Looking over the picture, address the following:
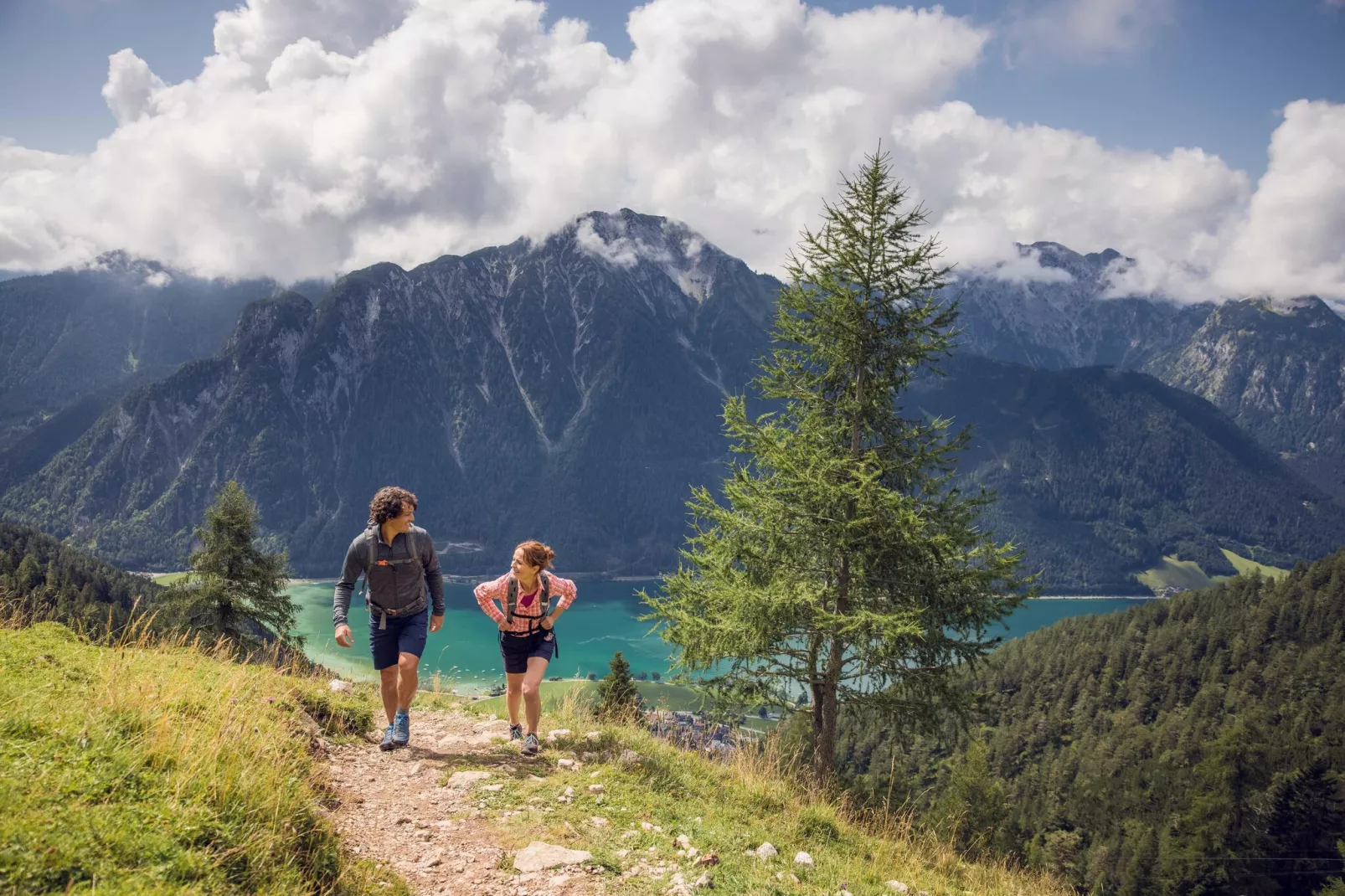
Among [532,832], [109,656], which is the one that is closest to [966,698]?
[532,832]

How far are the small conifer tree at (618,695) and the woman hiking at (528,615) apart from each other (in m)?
3.12

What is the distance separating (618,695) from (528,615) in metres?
7.74

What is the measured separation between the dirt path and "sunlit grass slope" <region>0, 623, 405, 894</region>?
0.55 metres

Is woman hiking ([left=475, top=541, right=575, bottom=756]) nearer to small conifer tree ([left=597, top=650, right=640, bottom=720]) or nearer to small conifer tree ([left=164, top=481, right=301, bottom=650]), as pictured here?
small conifer tree ([left=597, top=650, right=640, bottom=720])

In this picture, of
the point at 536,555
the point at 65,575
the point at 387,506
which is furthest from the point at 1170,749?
the point at 65,575

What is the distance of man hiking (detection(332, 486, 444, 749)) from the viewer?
8219 mm

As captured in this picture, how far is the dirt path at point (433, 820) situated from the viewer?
17.6 ft

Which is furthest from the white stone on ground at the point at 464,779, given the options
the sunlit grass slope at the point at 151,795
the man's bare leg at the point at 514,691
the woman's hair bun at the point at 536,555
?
the woman's hair bun at the point at 536,555

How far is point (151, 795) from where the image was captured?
4238 millimetres

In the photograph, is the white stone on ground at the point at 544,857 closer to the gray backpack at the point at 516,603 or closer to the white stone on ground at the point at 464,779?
the white stone on ground at the point at 464,779

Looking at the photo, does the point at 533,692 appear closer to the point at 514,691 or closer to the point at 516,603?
the point at 514,691

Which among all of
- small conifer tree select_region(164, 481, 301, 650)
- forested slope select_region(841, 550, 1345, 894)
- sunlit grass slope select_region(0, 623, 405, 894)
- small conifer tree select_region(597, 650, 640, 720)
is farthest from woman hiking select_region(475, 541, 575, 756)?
small conifer tree select_region(164, 481, 301, 650)

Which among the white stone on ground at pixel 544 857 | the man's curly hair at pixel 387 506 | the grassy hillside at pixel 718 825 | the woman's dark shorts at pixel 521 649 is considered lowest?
the grassy hillside at pixel 718 825

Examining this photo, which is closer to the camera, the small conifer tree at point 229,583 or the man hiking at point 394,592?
the man hiking at point 394,592
